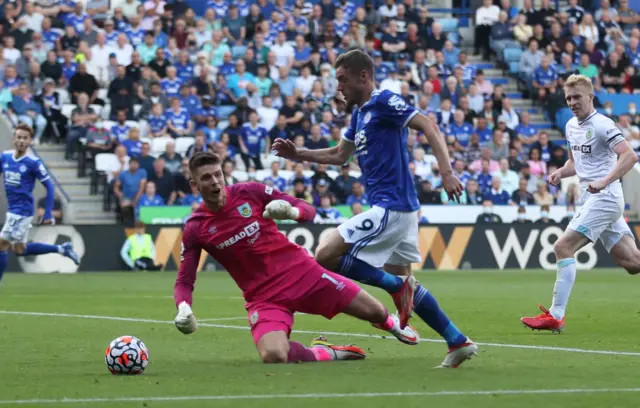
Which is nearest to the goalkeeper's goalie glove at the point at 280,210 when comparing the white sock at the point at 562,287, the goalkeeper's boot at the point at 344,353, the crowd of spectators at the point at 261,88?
the goalkeeper's boot at the point at 344,353

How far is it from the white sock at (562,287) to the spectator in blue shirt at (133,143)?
14.1 metres

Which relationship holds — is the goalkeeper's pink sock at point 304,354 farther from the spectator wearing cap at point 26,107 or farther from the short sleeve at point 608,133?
the spectator wearing cap at point 26,107

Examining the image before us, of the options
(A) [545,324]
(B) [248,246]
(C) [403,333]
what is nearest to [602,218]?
(A) [545,324]

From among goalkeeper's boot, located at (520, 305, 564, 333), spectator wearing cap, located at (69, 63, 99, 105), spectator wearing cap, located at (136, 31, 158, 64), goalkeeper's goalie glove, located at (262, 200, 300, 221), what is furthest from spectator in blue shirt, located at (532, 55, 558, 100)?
goalkeeper's goalie glove, located at (262, 200, 300, 221)

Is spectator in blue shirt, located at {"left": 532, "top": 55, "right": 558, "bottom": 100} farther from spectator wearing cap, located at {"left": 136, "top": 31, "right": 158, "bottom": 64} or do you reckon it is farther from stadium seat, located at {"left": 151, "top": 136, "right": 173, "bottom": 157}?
stadium seat, located at {"left": 151, "top": 136, "right": 173, "bottom": 157}

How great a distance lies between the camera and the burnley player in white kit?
11.6 metres

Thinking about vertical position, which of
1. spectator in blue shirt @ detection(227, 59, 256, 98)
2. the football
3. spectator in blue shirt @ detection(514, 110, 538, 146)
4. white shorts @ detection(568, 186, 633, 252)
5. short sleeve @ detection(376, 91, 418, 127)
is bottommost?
spectator in blue shirt @ detection(514, 110, 538, 146)

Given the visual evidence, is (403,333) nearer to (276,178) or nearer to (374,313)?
(374,313)

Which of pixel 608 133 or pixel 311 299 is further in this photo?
pixel 608 133

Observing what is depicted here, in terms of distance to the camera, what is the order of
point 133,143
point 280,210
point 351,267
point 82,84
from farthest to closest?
point 82,84
point 133,143
point 351,267
point 280,210

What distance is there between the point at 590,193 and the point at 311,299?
3.71 metres

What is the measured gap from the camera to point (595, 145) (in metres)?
11.8

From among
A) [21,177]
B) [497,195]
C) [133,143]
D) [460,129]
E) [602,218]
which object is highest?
[602,218]

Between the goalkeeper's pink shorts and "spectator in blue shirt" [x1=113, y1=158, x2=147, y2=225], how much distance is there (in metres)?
15.4
